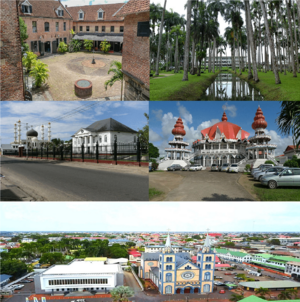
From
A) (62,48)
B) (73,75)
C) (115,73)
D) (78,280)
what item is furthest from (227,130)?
(78,280)

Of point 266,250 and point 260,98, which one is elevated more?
point 260,98

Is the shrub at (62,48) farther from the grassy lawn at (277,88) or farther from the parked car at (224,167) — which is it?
the parked car at (224,167)

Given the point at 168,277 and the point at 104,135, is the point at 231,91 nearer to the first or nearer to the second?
the point at 104,135

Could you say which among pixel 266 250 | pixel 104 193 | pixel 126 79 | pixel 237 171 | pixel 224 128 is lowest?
pixel 266 250

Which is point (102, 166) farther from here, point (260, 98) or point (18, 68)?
point (260, 98)

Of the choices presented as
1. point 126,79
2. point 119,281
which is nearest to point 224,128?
point 126,79

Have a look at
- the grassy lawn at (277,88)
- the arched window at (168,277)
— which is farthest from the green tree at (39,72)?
the arched window at (168,277)
